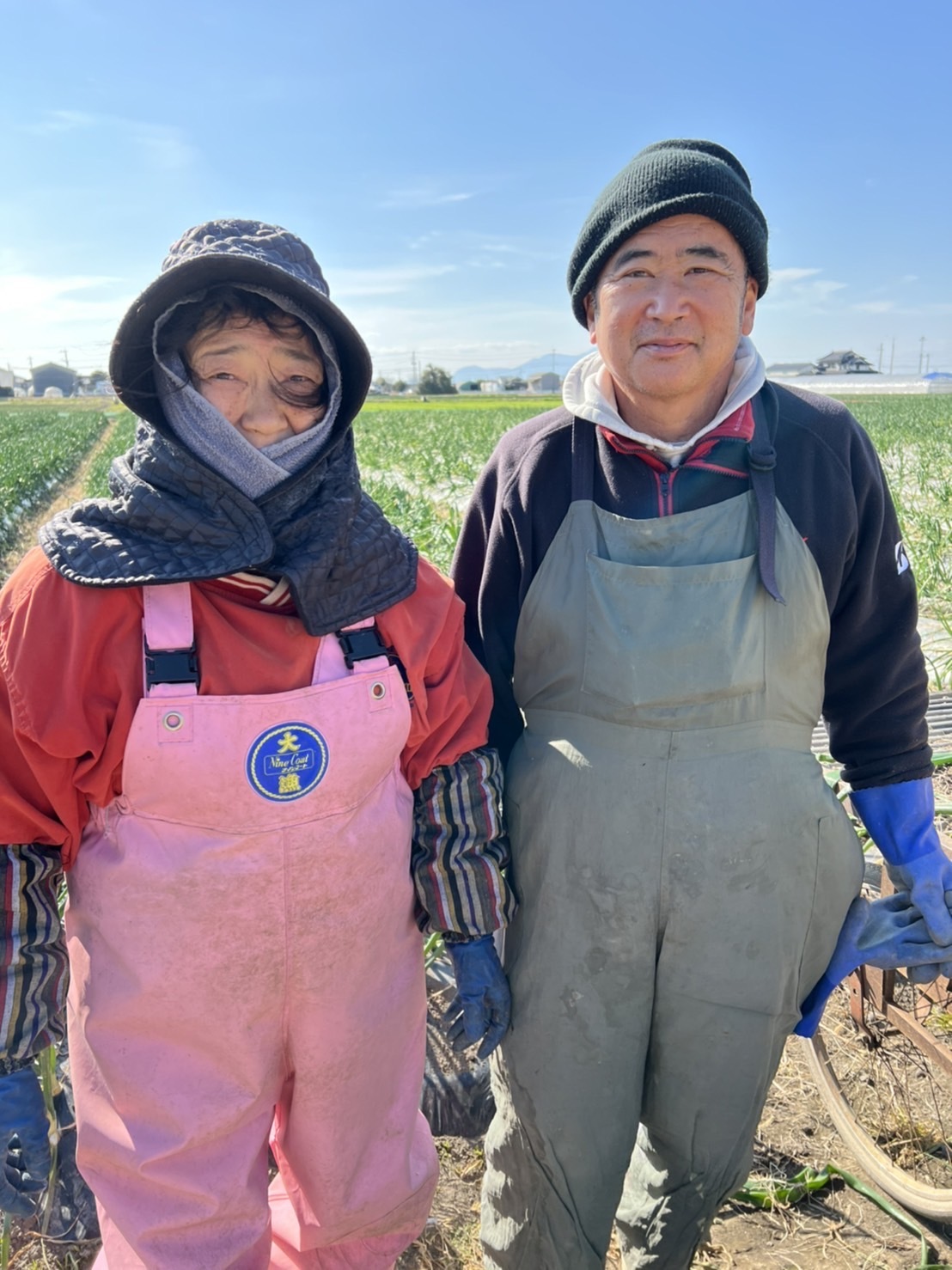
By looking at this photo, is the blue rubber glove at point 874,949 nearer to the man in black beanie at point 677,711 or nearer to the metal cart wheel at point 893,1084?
the man in black beanie at point 677,711

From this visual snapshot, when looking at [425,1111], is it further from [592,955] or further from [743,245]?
[743,245]

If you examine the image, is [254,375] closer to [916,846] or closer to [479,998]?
[479,998]

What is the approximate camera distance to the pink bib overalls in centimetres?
129

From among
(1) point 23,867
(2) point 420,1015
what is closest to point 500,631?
(2) point 420,1015

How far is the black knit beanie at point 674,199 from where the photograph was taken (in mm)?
1486

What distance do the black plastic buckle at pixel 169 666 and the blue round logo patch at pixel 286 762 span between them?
0.13 m

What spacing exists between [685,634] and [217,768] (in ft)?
2.46

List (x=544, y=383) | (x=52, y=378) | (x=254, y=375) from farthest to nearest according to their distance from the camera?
(x=52, y=378) → (x=544, y=383) → (x=254, y=375)

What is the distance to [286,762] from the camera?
1.31 metres

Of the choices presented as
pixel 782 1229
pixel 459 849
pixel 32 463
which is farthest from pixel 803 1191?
pixel 32 463

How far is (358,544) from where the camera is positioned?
140 cm

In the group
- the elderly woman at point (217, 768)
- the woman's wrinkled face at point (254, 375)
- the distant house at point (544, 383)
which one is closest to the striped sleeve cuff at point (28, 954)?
A: the elderly woman at point (217, 768)

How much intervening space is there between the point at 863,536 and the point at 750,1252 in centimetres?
155

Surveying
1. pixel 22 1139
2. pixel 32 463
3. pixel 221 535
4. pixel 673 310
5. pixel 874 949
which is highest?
pixel 32 463
